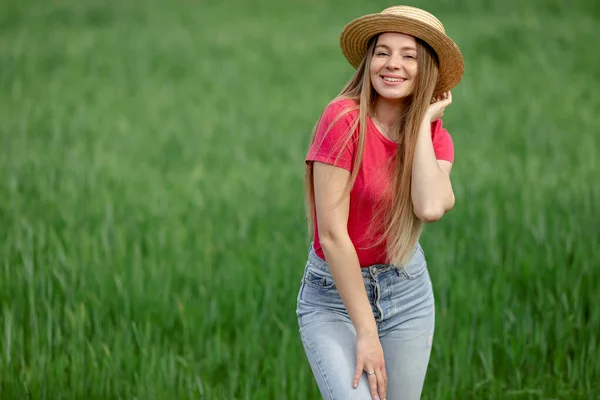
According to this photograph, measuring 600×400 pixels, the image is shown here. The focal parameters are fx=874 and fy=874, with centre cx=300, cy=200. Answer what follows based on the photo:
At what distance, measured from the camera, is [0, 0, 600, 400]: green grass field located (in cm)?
356

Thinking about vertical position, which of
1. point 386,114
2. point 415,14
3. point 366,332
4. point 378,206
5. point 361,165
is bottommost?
point 366,332

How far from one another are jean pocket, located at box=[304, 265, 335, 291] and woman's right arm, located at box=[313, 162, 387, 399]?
0.36 feet

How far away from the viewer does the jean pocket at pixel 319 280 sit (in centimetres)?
247

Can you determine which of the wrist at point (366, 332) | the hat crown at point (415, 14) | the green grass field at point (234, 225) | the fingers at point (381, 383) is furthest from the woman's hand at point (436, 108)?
the green grass field at point (234, 225)

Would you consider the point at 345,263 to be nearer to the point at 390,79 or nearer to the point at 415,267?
the point at 415,267

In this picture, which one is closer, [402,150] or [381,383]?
[381,383]

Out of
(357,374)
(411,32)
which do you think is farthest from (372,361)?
(411,32)

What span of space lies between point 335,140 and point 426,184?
0.31 m

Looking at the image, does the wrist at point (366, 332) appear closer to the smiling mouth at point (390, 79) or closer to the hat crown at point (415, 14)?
the smiling mouth at point (390, 79)

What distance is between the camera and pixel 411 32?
8.03 ft

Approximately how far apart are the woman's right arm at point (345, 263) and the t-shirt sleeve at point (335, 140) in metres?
0.02

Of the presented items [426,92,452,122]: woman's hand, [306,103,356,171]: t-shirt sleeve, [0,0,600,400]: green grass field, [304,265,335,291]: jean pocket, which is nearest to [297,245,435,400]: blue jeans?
[304,265,335,291]: jean pocket

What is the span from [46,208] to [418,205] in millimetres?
3549

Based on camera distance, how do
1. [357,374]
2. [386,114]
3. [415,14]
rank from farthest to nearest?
[386,114]
[415,14]
[357,374]
